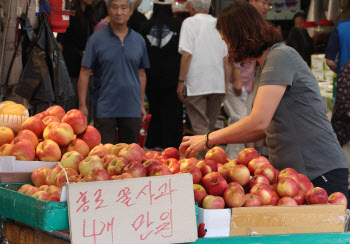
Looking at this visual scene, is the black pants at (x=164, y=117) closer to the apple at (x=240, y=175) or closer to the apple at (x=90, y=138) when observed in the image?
the apple at (x=90, y=138)

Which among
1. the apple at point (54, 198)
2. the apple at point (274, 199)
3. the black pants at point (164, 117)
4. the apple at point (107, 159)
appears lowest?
the black pants at point (164, 117)

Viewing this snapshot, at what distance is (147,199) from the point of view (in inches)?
82.4

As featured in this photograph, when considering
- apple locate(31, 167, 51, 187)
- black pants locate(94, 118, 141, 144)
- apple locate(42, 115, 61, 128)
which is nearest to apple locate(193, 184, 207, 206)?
apple locate(31, 167, 51, 187)

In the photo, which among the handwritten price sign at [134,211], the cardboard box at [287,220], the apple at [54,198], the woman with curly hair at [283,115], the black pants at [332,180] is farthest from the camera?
the black pants at [332,180]

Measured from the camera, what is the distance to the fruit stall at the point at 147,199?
2.04m

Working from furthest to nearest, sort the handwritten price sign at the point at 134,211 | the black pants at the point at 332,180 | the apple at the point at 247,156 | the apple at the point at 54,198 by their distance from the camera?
the black pants at the point at 332,180 → the apple at the point at 247,156 → the apple at the point at 54,198 → the handwritten price sign at the point at 134,211

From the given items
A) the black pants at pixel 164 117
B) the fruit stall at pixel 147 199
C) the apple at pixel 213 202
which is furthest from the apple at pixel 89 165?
the black pants at pixel 164 117

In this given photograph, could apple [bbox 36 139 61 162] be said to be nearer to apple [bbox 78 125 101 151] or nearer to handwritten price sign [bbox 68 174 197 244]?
apple [bbox 78 125 101 151]

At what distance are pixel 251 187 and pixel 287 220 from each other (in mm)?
254

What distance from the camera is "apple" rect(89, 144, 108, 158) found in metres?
2.67

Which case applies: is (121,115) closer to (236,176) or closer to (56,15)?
(56,15)

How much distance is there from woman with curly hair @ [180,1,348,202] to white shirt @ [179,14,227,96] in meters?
3.30

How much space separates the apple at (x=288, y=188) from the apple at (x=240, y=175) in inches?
5.6

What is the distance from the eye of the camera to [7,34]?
417 centimetres
